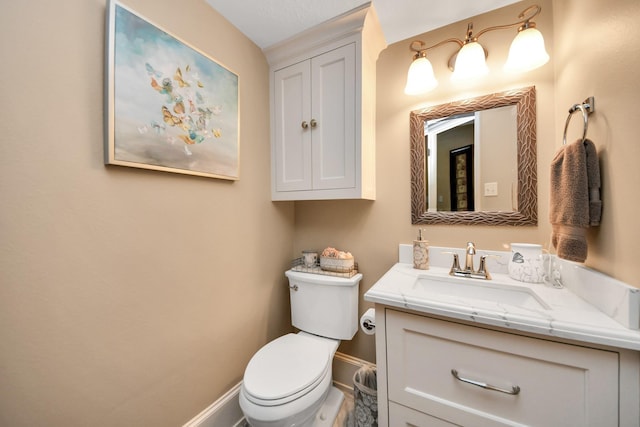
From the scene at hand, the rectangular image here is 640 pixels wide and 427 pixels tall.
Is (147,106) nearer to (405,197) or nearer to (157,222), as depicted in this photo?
(157,222)

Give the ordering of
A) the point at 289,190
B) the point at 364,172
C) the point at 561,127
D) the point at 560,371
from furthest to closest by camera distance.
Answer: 1. the point at 289,190
2. the point at 364,172
3. the point at 561,127
4. the point at 560,371

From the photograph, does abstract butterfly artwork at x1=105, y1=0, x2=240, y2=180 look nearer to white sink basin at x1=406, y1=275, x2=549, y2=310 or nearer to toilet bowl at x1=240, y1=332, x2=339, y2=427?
toilet bowl at x1=240, y1=332, x2=339, y2=427

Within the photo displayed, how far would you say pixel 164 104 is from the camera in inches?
38.0

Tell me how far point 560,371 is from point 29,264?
61.9 inches

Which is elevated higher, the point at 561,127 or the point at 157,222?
the point at 561,127

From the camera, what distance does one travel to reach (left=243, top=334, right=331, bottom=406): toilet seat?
3.04 ft

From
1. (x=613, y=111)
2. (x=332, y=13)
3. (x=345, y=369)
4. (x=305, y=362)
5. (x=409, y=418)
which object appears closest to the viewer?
(x=613, y=111)

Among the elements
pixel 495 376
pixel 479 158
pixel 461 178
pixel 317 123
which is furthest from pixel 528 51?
pixel 495 376

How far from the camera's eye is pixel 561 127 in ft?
3.40

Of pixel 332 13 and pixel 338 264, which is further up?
pixel 332 13

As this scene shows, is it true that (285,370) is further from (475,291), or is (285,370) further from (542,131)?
(542,131)

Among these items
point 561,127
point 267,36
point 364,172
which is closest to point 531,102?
point 561,127

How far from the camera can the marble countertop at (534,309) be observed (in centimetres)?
61

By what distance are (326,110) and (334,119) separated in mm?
78
